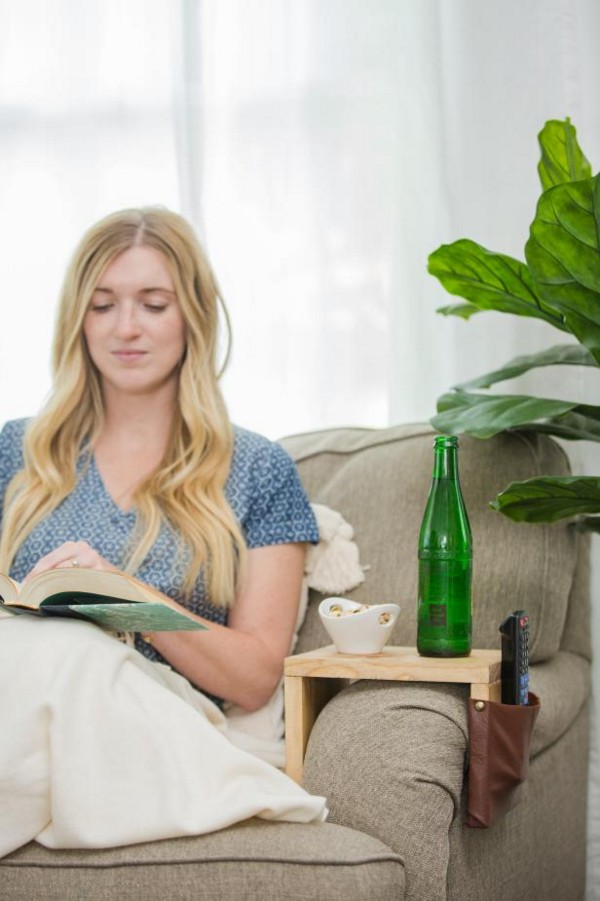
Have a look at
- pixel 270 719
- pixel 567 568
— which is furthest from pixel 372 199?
pixel 270 719

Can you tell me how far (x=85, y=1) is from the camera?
2543 millimetres

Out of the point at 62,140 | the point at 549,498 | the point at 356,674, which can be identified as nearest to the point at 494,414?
the point at 549,498

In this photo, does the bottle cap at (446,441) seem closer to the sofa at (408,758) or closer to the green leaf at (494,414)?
the green leaf at (494,414)

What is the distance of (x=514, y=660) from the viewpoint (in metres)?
1.47

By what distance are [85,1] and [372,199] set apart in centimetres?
85

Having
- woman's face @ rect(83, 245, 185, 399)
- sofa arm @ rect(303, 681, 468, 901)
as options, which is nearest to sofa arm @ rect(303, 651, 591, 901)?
sofa arm @ rect(303, 681, 468, 901)

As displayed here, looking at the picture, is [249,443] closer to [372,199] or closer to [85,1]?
[372,199]

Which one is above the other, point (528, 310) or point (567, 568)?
point (528, 310)

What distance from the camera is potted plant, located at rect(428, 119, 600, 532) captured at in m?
1.58

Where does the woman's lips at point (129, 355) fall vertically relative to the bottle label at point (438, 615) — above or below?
above

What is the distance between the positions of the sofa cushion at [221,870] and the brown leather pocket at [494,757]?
0.19 meters

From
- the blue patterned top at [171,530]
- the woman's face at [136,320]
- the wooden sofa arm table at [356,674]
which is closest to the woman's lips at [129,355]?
the woman's face at [136,320]

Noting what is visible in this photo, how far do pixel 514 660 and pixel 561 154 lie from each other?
804 millimetres

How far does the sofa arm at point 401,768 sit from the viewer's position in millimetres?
1274
